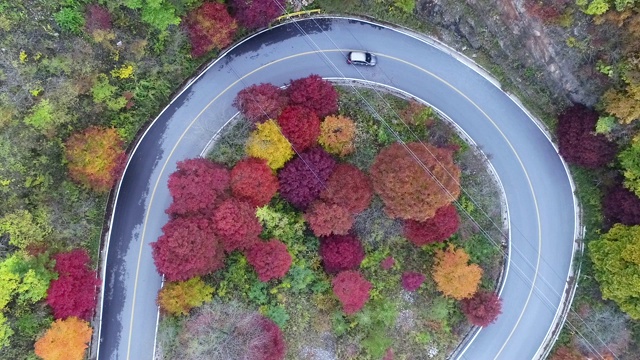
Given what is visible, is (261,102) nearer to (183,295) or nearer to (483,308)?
(183,295)

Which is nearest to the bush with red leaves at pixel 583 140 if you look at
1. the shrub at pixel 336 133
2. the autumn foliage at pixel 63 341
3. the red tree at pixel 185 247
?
the shrub at pixel 336 133

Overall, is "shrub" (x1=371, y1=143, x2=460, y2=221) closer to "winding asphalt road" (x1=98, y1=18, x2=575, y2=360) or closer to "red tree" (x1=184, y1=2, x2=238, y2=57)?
"winding asphalt road" (x1=98, y1=18, x2=575, y2=360)

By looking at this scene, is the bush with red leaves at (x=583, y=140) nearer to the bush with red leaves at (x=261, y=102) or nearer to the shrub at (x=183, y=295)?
the bush with red leaves at (x=261, y=102)

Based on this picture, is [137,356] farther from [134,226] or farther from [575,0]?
[575,0]

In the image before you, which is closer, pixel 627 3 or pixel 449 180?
pixel 627 3

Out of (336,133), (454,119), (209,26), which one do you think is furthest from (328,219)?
(209,26)

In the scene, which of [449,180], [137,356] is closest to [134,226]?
[137,356]

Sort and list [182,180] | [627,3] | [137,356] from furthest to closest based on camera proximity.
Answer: [137,356], [182,180], [627,3]
